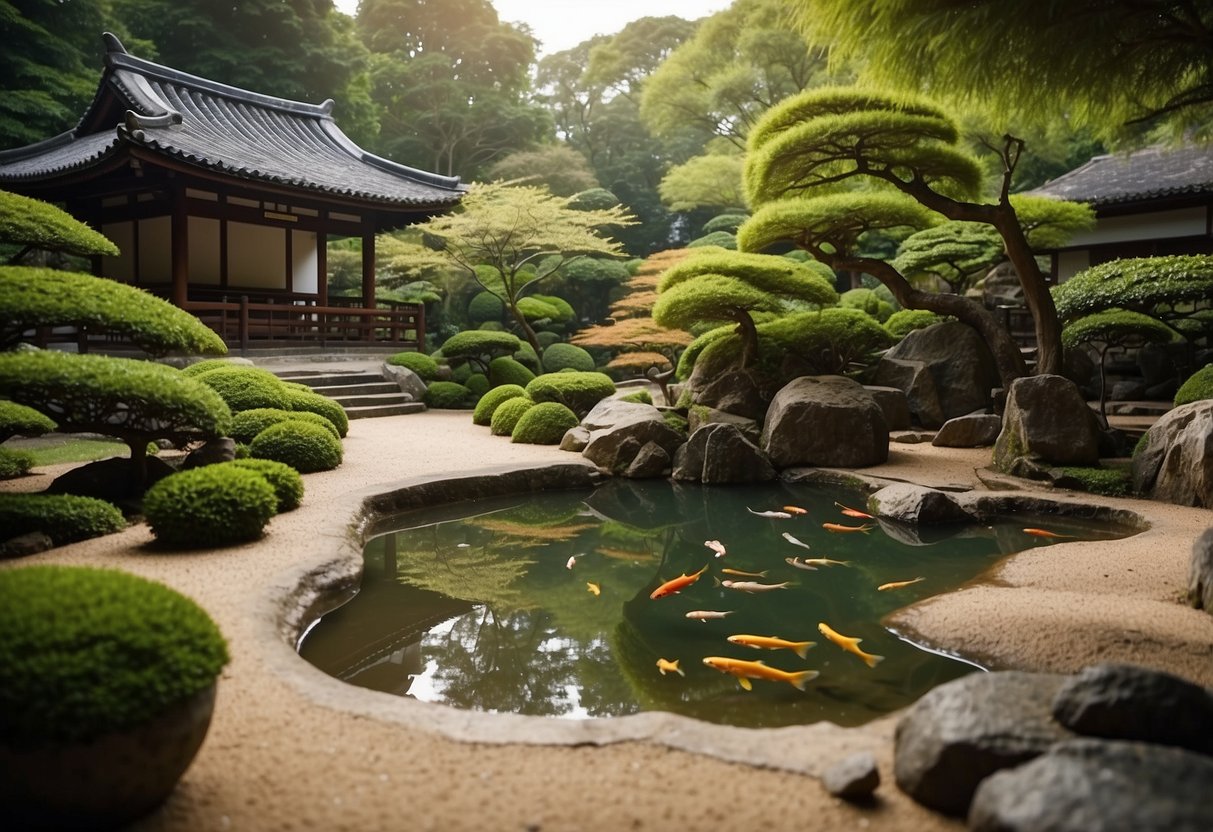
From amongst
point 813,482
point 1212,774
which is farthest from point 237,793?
point 813,482

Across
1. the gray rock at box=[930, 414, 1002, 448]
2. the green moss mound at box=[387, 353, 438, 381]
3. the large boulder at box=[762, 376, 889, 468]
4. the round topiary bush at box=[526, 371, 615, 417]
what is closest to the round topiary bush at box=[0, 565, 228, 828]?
the large boulder at box=[762, 376, 889, 468]

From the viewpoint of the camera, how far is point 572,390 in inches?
536

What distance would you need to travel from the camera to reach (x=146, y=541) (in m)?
5.58

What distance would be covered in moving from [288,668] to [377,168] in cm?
1739

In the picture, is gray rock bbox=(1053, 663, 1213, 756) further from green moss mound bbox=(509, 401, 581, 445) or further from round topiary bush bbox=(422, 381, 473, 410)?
round topiary bush bbox=(422, 381, 473, 410)

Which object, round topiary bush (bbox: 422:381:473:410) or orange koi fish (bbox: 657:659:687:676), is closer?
orange koi fish (bbox: 657:659:687:676)

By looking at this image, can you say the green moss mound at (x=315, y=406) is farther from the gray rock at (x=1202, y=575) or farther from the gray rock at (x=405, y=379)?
the gray rock at (x=1202, y=575)

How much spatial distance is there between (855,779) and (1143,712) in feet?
2.98

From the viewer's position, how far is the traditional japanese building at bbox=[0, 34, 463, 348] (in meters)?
13.9

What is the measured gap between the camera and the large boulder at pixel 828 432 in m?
9.91

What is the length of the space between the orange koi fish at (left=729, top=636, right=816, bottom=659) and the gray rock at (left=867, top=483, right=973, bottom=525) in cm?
341

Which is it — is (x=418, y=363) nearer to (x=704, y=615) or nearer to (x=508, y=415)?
(x=508, y=415)

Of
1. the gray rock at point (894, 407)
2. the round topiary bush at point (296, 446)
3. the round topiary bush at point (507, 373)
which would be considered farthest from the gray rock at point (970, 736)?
the round topiary bush at point (507, 373)

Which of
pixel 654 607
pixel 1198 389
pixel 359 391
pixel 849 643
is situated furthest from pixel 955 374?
pixel 359 391
